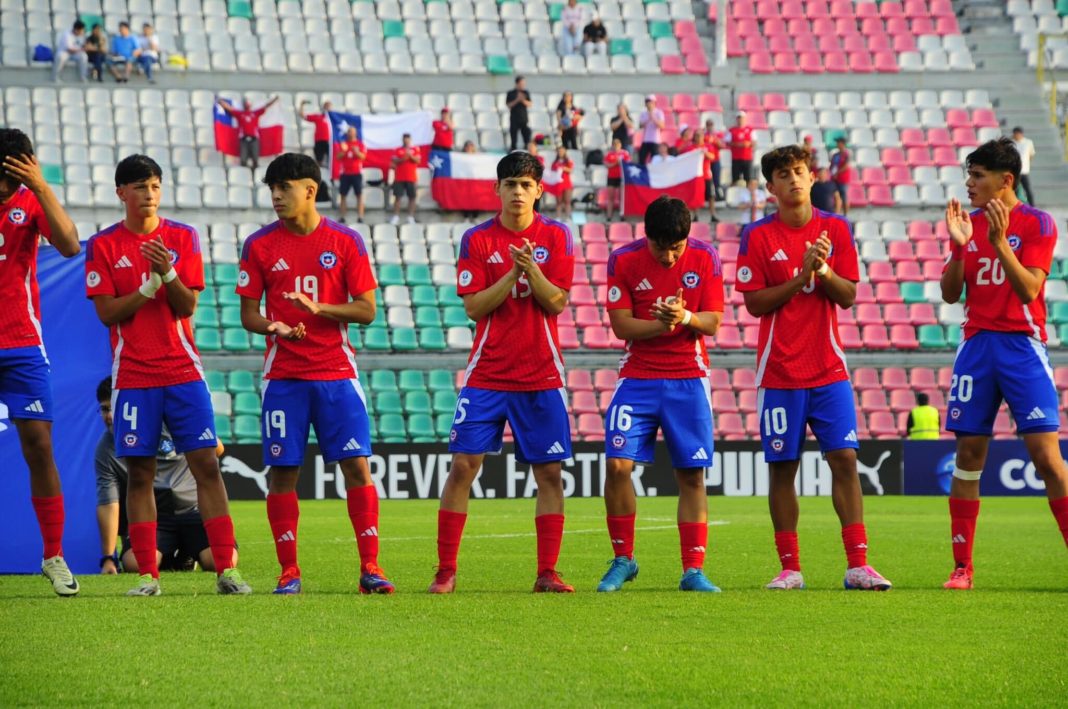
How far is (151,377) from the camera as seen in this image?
27.5ft

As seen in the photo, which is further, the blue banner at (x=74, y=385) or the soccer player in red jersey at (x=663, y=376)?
the blue banner at (x=74, y=385)

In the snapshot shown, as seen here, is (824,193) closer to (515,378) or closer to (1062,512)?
(1062,512)

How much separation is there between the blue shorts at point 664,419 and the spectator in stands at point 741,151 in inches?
825

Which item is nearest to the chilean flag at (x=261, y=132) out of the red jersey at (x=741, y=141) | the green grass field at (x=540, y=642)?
the red jersey at (x=741, y=141)

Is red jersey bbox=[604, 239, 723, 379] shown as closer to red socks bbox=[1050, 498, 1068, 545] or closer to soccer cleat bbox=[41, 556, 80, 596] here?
red socks bbox=[1050, 498, 1068, 545]

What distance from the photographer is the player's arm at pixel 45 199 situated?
816 cm

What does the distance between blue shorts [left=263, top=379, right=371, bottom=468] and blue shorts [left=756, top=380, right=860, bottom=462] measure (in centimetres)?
218

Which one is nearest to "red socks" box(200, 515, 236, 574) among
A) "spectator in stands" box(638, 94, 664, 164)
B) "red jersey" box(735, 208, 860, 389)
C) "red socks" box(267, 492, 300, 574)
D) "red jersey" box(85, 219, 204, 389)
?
"red socks" box(267, 492, 300, 574)

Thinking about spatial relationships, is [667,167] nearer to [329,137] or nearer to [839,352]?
[329,137]

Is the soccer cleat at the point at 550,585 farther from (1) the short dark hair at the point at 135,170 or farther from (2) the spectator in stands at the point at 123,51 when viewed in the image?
(2) the spectator in stands at the point at 123,51

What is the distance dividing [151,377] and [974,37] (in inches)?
1187

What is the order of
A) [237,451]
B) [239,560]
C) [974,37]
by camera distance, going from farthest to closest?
[974,37] < [237,451] < [239,560]

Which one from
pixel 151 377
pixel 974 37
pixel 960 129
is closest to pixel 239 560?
pixel 151 377

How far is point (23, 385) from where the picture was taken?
27.3ft
